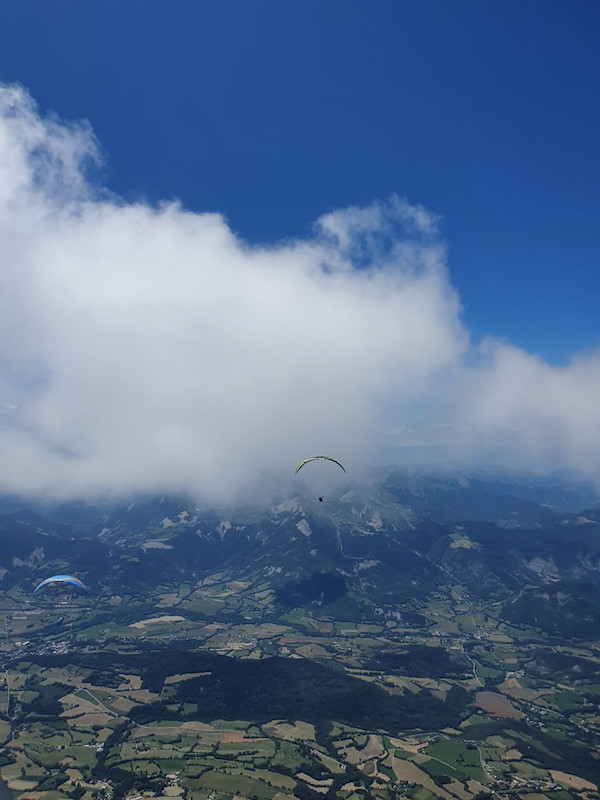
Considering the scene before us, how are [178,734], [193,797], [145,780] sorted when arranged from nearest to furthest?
[193,797]
[145,780]
[178,734]

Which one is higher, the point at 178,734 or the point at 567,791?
the point at 178,734

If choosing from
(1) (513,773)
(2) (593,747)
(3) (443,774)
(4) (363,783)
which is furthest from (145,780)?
(2) (593,747)

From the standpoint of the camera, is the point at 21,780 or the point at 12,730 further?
the point at 12,730

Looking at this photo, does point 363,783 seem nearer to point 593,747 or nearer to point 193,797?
point 193,797

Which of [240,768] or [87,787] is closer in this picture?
[87,787]

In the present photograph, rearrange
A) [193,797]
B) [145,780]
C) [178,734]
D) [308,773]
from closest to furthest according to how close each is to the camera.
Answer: [193,797] < [145,780] < [308,773] < [178,734]

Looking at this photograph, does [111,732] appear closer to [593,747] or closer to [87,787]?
[87,787]

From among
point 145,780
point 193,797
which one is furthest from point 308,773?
point 145,780

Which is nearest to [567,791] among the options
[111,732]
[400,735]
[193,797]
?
[400,735]

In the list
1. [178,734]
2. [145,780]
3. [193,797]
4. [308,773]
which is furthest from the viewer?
[178,734]
